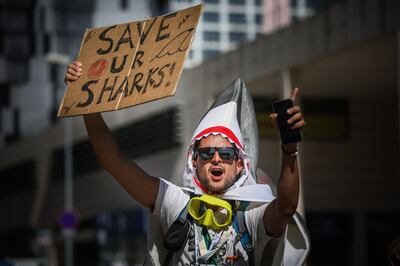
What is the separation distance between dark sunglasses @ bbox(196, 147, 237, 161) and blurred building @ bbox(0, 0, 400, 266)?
53.4ft

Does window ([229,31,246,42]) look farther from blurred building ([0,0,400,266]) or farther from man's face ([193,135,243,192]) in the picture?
man's face ([193,135,243,192])

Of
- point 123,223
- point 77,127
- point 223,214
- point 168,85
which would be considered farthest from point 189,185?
point 77,127

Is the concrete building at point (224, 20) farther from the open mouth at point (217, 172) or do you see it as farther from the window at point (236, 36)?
the open mouth at point (217, 172)

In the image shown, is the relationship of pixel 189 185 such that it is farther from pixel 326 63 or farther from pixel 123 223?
pixel 123 223

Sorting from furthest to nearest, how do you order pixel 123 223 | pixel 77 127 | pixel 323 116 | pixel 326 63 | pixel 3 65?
pixel 3 65, pixel 77 127, pixel 123 223, pixel 323 116, pixel 326 63

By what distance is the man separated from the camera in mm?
5855

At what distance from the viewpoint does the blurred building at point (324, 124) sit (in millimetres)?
25172

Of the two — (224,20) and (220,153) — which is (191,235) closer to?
(220,153)

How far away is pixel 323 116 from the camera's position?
32.3 meters

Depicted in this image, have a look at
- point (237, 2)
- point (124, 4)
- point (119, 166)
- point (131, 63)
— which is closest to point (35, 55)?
point (124, 4)

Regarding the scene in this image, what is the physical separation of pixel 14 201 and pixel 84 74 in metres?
63.2

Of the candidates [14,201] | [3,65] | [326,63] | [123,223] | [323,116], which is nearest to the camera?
[326,63]

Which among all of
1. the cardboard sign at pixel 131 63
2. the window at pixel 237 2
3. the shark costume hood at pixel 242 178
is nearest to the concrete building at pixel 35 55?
the window at pixel 237 2

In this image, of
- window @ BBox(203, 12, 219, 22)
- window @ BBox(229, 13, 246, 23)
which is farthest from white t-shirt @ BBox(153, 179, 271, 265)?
window @ BBox(229, 13, 246, 23)
